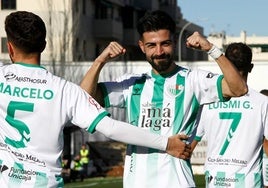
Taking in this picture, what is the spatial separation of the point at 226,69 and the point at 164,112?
66 cm

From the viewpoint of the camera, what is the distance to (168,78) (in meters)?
7.43

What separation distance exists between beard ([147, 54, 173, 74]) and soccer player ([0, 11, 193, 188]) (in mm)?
1157

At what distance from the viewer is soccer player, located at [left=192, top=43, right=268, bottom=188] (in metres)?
8.88

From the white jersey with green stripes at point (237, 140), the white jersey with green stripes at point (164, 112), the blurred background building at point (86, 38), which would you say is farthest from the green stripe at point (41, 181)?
the blurred background building at point (86, 38)

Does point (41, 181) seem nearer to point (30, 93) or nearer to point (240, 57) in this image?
point (30, 93)

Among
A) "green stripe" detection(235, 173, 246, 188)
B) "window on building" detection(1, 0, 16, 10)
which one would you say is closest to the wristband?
"green stripe" detection(235, 173, 246, 188)

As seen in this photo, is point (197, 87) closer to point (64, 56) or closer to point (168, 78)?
point (168, 78)

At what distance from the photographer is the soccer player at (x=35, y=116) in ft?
20.0

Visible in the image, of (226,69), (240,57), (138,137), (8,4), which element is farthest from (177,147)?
(8,4)

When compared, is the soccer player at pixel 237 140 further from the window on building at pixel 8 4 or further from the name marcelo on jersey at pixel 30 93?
the window on building at pixel 8 4

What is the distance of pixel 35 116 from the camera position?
611cm

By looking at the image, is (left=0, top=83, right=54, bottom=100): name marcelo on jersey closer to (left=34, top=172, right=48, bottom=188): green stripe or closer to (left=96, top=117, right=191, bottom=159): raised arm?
(left=96, top=117, right=191, bottom=159): raised arm

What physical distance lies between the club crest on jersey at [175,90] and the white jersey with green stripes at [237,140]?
1563 mm

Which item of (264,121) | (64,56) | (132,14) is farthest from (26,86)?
(132,14)
